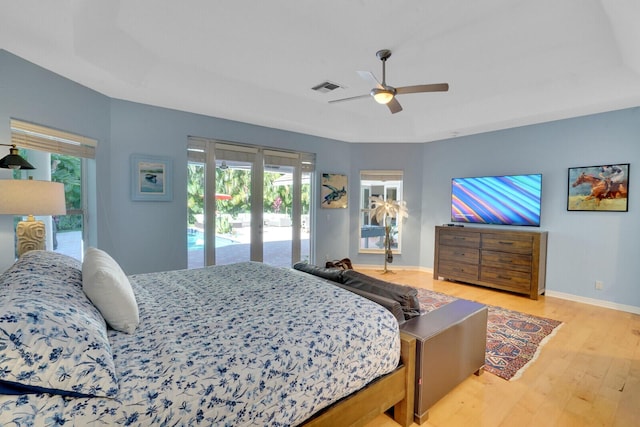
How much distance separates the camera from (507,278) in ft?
14.4

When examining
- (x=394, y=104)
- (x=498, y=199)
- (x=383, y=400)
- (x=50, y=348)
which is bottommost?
(x=383, y=400)

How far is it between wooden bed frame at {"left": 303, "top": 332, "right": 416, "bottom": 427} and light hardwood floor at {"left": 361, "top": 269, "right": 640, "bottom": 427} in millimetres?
183

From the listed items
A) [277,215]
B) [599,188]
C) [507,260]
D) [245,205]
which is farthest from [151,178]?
[599,188]

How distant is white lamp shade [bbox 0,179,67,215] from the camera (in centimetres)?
206

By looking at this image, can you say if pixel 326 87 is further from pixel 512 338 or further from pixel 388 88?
pixel 512 338

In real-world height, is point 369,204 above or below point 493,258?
above

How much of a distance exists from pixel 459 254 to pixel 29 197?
17.1 ft

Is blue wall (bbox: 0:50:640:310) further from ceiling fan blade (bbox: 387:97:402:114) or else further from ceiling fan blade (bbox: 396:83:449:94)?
ceiling fan blade (bbox: 396:83:449:94)

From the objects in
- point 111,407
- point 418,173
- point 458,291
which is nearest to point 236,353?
point 111,407

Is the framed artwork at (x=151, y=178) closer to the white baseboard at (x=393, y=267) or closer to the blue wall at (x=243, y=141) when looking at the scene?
the blue wall at (x=243, y=141)

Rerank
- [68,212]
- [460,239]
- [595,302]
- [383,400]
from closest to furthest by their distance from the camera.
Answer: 1. [383,400]
2. [68,212]
3. [595,302]
4. [460,239]

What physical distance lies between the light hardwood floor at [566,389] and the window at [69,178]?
361 centimetres

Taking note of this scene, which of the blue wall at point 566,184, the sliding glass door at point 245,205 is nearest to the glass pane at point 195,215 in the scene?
the sliding glass door at point 245,205

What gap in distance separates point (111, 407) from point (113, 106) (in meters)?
3.65
